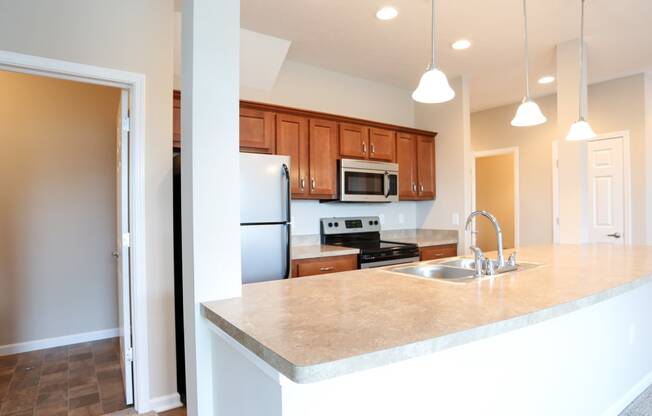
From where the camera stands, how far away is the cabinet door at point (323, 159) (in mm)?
3381

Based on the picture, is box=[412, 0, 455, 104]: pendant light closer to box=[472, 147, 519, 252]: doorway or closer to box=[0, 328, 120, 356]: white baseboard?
box=[0, 328, 120, 356]: white baseboard

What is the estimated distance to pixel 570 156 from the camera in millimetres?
3283

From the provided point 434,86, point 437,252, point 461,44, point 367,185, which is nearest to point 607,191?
point 437,252

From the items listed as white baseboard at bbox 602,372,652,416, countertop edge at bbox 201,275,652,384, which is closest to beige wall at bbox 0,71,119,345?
countertop edge at bbox 201,275,652,384

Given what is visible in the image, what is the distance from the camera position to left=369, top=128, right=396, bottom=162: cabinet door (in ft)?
12.5

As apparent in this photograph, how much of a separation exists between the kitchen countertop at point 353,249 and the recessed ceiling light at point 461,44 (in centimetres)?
187

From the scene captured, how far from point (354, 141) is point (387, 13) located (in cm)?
125

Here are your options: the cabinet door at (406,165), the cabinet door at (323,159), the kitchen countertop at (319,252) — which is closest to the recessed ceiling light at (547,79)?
the cabinet door at (406,165)

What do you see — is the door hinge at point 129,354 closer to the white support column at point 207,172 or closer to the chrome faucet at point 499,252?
the white support column at point 207,172

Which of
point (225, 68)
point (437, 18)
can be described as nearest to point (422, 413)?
point (225, 68)

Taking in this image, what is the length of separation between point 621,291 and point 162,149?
257cm

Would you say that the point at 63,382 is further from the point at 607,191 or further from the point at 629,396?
the point at 607,191

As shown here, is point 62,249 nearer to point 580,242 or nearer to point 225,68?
point 225,68

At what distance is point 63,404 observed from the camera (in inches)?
95.2
